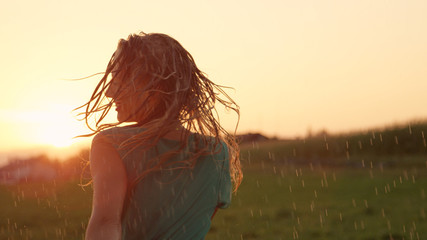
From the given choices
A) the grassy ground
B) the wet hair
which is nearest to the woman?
the wet hair

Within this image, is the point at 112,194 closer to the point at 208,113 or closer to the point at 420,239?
the point at 208,113

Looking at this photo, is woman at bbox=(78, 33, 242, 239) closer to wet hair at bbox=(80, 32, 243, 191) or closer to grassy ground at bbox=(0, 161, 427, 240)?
wet hair at bbox=(80, 32, 243, 191)

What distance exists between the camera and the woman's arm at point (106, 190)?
1817 millimetres

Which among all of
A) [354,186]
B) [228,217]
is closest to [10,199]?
[228,217]

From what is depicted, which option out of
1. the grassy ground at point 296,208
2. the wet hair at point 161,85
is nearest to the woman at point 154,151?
the wet hair at point 161,85

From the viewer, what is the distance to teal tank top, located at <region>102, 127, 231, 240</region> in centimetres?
188

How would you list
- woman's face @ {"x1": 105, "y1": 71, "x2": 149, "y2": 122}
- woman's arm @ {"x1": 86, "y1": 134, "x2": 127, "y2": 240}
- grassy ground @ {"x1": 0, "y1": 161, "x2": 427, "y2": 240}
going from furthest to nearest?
1. grassy ground @ {"x1": 0, "y1": 161, "x2": 427, "y2": 240}
2. woman's face @ {"x1": 105, "y1": 71, "x2": 149, "y2": 122}
3. woman's arm @ {"x1": 86, "y1": 134, "x2": 127, "y2": 240}

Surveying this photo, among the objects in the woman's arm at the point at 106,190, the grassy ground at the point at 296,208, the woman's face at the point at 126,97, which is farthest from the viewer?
the grassy ground at the point at 296,208

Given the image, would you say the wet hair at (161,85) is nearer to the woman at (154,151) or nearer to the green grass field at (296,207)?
the woman at (154,151)

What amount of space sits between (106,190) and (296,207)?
9.36 m

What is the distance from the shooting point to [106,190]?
1821 mm

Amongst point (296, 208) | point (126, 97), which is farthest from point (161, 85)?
point (296, 208)

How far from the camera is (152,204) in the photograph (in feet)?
6.31

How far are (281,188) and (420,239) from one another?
5.80m
